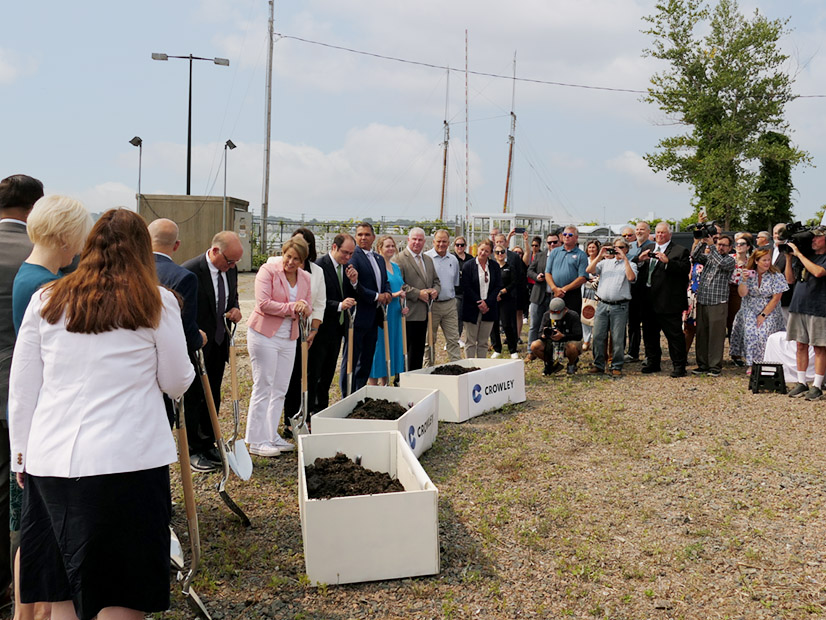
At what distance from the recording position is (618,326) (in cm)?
967

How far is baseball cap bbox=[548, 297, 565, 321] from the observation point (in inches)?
373

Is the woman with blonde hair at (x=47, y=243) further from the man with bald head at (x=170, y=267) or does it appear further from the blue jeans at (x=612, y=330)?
the blue jeans at (x=612, y=330)

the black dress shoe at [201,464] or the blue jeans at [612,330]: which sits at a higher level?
the blue jeans at [612,330]

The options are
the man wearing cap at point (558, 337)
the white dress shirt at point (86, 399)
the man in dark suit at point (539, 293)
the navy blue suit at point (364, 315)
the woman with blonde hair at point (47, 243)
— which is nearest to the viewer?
the white dress shirt at point (86, 399)

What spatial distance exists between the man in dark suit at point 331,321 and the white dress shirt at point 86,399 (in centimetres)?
403

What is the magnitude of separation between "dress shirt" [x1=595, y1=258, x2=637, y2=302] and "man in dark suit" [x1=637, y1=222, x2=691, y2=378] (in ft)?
0.89

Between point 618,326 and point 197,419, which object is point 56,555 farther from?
point 618,326

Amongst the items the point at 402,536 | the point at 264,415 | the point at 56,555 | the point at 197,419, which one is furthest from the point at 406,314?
the point at 56,555

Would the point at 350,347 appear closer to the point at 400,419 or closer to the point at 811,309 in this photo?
the point at 400,419

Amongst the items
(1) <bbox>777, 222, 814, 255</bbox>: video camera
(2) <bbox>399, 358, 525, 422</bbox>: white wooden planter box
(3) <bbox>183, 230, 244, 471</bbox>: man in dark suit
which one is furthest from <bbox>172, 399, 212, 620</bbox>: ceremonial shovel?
(1) <bbox>777, 222, 814, 255</bbox>: video camera

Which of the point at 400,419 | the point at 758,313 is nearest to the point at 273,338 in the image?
the point at 400,419

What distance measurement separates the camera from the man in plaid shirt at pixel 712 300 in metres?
9.40

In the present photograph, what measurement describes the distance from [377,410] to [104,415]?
12.4ft

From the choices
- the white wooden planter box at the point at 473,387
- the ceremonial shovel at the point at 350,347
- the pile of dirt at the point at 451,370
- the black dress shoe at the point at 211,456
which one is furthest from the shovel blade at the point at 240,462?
the pile of dirt at the point at 451,370
